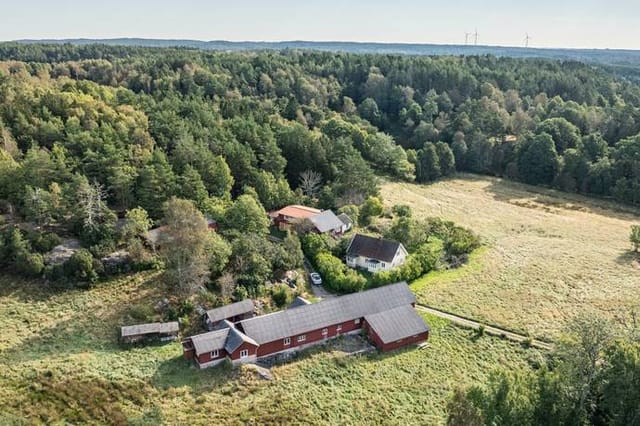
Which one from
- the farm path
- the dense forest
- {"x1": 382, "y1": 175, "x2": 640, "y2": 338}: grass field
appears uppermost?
the dense forest

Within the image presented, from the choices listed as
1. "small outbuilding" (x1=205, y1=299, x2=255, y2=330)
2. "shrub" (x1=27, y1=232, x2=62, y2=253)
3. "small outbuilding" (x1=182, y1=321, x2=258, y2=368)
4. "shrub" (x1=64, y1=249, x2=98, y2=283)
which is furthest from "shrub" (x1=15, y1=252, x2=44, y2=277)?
"small outbuilding" (x1=182, y1=321, x2=258, y2=368)

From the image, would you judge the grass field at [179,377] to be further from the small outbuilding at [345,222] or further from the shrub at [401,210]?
the shrub at [401,210]

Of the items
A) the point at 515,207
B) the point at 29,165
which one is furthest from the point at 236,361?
the point at 515,207

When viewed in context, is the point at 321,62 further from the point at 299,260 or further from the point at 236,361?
the point at 236,361

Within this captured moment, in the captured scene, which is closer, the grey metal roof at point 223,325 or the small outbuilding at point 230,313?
the grey metal roof at point 223,325

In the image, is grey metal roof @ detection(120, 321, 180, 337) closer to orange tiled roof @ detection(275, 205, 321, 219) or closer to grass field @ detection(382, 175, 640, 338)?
orange tiled roof @ detection(275, 205, 321, 219)

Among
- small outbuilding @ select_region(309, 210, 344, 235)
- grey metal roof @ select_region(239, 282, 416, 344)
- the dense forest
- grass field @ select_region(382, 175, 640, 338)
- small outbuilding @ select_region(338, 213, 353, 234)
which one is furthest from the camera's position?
small outbuilding @ select_region(338, 213, 353, 234)

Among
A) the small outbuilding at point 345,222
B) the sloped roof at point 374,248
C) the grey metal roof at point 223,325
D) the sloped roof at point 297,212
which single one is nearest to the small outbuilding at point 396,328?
the sloped roof at point 374,248
